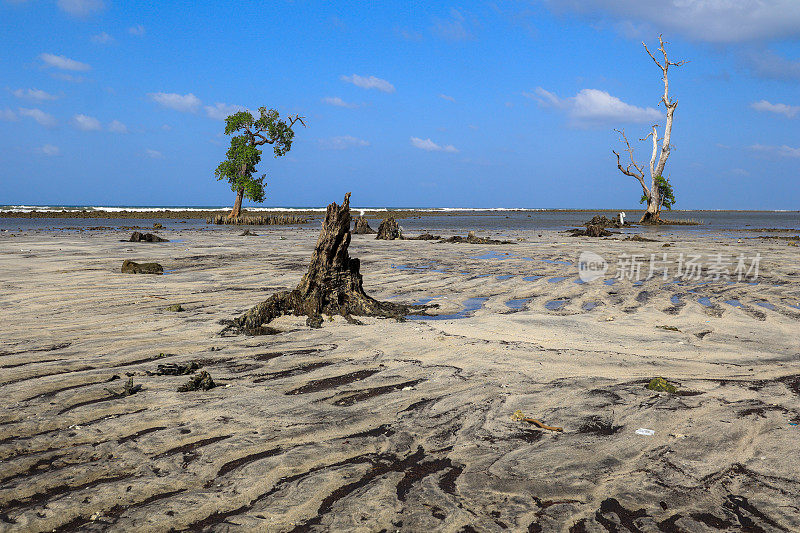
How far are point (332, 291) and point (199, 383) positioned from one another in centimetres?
338

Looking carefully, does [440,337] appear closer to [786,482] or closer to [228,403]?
[228,403]

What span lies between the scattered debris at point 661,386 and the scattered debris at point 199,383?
3.51 m

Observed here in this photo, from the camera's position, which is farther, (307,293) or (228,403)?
(307,293)

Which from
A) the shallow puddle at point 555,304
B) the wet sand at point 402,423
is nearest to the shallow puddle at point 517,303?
the shallow puddle at point 555,304

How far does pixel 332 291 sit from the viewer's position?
7.65 metres

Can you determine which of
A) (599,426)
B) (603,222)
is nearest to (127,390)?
(599,426)

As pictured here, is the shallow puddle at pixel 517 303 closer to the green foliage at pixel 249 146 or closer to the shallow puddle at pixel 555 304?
the shallow puddle at pixel 555 304

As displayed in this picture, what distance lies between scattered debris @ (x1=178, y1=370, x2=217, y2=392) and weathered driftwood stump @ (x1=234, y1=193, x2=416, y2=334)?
2399 millimetres

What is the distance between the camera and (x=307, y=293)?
24.9ft

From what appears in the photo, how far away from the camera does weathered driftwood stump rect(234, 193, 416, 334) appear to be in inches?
287

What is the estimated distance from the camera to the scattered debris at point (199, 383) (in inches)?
170

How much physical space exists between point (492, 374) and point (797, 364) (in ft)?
9.62

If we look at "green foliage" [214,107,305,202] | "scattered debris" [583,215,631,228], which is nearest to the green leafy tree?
"green foliage" [214,107,305,202]

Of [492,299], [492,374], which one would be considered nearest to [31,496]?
[492,374]
